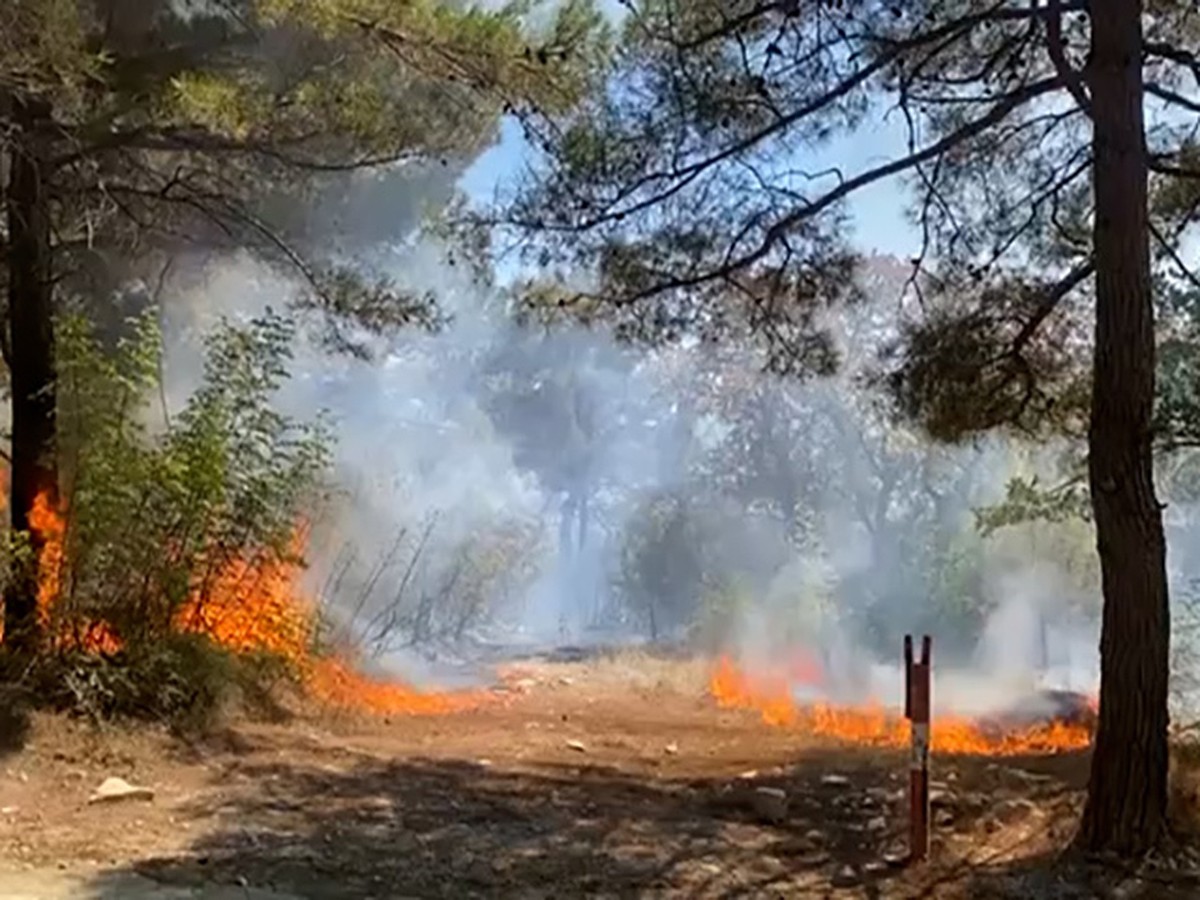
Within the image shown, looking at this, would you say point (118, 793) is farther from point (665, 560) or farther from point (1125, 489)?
point (665, 560)

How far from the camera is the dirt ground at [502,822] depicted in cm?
427

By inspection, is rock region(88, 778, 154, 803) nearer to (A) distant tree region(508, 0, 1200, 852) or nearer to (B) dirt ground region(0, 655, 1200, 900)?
(B) dirt ground region(0, 655, 1200, 900)

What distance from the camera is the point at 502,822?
516 cm

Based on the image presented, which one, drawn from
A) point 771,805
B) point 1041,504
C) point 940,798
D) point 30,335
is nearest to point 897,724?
point 1041,504

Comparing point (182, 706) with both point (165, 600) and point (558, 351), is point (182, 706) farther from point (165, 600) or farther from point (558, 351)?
point (558, 351)

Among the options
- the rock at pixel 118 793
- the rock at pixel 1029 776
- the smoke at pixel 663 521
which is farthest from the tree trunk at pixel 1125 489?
the smoke at pixel 663 521

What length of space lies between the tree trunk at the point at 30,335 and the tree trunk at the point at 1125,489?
18.1ft

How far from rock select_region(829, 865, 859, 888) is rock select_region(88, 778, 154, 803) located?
2975 millimetres

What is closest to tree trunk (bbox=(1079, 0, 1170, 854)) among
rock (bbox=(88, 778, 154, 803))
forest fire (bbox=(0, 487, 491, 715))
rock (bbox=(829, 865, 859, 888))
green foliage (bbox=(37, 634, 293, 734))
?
rock (bbox=(829, 865, 859, 888))

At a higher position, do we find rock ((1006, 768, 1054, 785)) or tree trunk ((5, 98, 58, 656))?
tree trunk ((5, 98, 58, 656))

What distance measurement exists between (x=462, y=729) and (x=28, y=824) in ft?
13.7

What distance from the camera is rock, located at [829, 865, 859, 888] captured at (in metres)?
4.53

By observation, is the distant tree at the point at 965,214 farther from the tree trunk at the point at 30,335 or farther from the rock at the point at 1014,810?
the tree trunk at the point at 30,335

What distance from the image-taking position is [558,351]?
3036 cm
